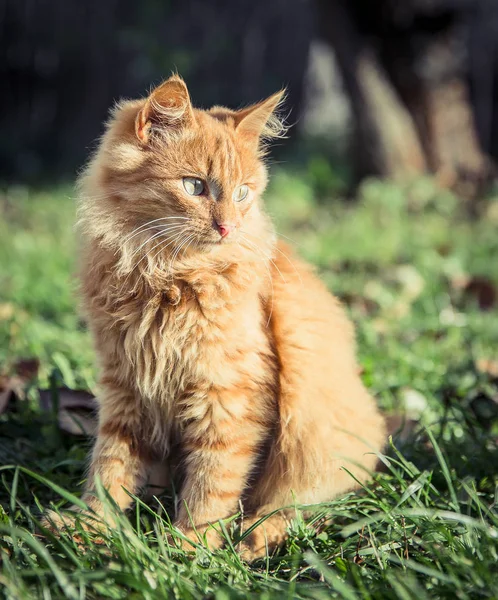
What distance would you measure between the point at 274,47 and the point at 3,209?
4949mm

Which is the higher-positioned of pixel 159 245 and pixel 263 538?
pixel 159 245

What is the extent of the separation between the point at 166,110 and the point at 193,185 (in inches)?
9.8

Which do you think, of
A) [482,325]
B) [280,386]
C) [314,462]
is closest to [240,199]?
[280,386]

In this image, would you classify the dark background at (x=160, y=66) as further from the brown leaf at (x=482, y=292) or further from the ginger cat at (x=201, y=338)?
the ginger cat at (x=201, y=338)

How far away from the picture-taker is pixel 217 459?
228 cm

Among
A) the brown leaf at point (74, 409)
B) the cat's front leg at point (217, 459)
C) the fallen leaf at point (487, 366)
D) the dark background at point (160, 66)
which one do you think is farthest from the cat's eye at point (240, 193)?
the dark background at point (160, 66)

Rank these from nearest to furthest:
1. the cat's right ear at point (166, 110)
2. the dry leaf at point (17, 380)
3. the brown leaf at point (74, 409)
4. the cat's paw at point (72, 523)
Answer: the cat's paw at point (72, 523) → the cat's right ear at point (166, 110) → the brown leaf at point (74, 409) → the dry leaf at point (17, 380)

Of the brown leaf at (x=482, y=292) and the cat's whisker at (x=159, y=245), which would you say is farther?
the brown leaf at (x=482, y=292)

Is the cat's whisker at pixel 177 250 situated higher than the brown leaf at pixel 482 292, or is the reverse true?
the cat's whisker at pixel 177 250

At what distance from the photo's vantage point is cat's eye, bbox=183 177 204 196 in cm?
228

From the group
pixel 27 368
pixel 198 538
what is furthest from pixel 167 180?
pixel 27 368

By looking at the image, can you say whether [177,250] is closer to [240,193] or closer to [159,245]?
[159,245]

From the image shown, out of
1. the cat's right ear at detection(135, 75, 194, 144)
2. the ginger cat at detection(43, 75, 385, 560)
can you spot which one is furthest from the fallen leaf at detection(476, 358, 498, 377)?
the cat's right ear at detection(135, 75, 194, 144)

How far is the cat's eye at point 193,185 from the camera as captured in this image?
7.47 feet
